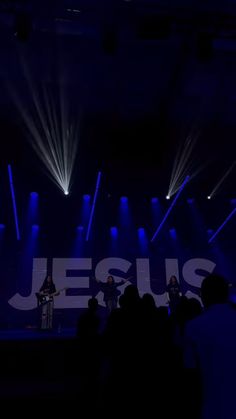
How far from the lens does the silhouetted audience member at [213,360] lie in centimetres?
159

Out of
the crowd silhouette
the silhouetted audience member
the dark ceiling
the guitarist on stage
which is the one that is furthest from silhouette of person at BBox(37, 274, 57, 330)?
the silhouetted audience member

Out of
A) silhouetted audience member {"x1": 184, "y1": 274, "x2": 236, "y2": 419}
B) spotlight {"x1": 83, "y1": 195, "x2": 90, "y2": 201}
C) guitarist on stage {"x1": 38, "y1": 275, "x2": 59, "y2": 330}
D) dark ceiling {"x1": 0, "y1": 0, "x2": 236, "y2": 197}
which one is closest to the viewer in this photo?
silhouetted audience member {"x1": 184, "y1": 274, "x2": 236, "y2": 419}

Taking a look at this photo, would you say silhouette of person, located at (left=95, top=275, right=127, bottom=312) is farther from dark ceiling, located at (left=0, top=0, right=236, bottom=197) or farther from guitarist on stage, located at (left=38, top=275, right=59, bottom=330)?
dark ceiling, located at (left=0, top=0, right=236, bottom=197)

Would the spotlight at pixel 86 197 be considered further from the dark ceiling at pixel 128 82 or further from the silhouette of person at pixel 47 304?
the silhouette of person at pixel 47 304

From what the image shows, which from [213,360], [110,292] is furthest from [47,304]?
[213,360]

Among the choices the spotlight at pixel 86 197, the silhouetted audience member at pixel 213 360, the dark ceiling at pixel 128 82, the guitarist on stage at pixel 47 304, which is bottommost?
the silhouetted audience member at pixel 213 360

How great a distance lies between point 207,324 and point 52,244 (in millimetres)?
10630

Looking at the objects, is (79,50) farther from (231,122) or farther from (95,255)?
(95,255)

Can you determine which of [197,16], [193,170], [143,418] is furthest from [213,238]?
[143,418]

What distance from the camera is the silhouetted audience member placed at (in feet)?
5.21

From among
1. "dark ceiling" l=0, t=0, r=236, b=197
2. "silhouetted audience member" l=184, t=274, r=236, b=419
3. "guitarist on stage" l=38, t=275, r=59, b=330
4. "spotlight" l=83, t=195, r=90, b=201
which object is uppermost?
"dark ceiling" l=0, t=0, r=236, b=197

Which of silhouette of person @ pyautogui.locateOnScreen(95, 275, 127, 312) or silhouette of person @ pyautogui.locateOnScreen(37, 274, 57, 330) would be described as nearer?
silhouette of person @ pyautogui.locateOnScreen(37, 274, 57, 330)

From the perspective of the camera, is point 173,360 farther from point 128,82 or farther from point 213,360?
point 128,82

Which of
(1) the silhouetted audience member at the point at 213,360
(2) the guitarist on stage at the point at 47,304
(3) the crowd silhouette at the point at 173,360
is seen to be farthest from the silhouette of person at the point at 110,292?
(1) the silhouetted audience member at the point at 213,360
